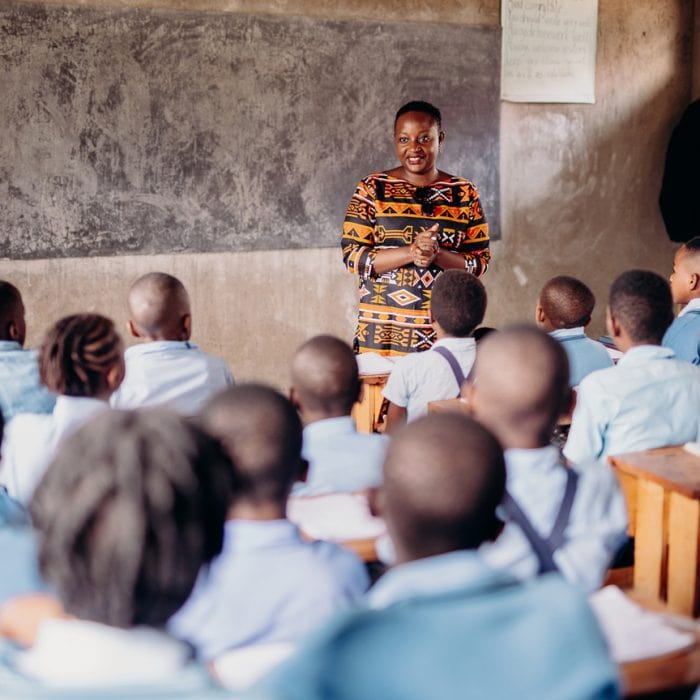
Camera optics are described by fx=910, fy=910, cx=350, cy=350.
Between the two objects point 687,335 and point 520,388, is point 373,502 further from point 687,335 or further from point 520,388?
point 687,335

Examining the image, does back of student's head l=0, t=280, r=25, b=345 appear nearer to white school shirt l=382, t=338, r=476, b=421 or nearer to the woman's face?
white school shirt l=382, t=338, r=476, b=421

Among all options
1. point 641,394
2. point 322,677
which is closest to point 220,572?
point 322,677

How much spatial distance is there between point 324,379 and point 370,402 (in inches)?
52.1

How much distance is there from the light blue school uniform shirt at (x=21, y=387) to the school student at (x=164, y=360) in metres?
0.22

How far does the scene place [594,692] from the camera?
3.19ft

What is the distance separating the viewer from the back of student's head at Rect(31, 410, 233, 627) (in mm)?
955

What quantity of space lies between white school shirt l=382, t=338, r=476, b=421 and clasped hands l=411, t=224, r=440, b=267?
470 mm

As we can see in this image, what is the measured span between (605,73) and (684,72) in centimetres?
64

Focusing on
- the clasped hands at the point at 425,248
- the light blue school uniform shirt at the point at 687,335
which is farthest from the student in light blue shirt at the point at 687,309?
the clasped hands at the point at 425,248

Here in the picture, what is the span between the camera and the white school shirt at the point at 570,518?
60.5 inches

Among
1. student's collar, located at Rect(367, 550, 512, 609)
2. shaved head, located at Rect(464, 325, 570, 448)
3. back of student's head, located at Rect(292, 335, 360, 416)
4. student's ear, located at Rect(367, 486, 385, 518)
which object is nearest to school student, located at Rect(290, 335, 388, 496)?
back of student's head, located at Rect(292, 335, 360, 416)

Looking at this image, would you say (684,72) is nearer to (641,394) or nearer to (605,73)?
(605,73)

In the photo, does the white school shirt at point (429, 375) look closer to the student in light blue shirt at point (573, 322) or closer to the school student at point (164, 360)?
the student in light blue shirt at point (573, 322)

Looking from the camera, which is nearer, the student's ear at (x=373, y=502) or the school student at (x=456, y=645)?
the school student at (x=456, y=645)
